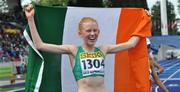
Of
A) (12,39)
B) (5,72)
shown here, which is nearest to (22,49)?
(12,39)

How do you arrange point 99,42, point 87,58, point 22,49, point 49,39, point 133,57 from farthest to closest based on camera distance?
point 22,49 < point 99,42 < point 133,57 < point 49,39 < point 87,58

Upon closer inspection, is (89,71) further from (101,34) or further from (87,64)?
(101,34)

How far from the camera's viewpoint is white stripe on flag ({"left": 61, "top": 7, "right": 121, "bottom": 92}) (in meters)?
6.66

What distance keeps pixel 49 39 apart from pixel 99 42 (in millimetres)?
746

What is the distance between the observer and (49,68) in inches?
257

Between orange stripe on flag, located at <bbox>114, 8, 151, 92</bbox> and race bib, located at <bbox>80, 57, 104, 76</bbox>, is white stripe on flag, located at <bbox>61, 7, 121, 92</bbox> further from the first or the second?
race bib, located at <bbox>80, 57, 104, 76</bbox>

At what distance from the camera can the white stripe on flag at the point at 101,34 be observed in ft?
21.9

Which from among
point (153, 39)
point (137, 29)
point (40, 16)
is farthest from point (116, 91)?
point (153, 39)

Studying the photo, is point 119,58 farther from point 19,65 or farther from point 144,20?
point 19,65

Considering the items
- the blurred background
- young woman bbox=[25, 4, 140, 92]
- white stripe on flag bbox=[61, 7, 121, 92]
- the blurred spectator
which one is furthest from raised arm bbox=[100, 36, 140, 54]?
the blurred spectator

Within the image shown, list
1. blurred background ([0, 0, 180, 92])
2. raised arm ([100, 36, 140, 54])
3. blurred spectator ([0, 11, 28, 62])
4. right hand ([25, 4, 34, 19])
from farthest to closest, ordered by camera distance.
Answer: blurred spectator ([0, 11, 28, 62]) < blurred background ([0, 0, 180, 92]) < raised arm ([100, 36, 140, 54]) < right hand ([25, 4, 34, 19])

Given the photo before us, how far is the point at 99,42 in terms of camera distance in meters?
6.95

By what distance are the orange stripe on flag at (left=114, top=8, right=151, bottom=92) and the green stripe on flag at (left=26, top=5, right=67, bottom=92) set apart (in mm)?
856

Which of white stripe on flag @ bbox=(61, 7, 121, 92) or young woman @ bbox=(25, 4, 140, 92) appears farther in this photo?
white stripe on flag @ bbox=(61, 7, 121, 92)
